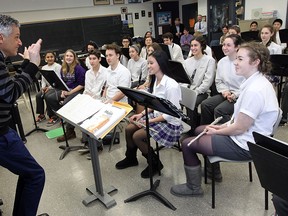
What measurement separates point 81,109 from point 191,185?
115 centimetres

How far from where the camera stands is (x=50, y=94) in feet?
13.7

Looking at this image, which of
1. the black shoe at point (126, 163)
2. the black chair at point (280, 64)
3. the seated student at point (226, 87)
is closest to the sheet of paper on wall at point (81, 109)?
the black shoe at point (126, 163)

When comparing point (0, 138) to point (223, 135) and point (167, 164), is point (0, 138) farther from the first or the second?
point (167, 164)

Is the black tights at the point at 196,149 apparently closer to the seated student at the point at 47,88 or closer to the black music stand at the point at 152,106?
the black music stand at the point at 152,106

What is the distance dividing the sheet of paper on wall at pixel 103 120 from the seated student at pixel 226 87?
1.32m

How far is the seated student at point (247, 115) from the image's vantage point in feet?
5.70

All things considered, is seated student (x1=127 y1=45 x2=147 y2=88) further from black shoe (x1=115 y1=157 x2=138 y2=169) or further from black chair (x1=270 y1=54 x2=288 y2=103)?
black chair (x1=270 y1=54 x2=288 y2=103)

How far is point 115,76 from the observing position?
3.33m

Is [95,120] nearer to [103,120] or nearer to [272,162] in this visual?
[103,120]

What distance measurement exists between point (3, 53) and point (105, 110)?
0.82 m

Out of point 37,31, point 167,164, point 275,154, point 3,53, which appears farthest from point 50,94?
point 37,31

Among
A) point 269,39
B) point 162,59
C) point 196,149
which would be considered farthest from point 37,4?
point 196,149

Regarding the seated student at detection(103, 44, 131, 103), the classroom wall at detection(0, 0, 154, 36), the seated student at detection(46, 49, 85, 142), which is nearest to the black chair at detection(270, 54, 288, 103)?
the seated student at detection(103, 44, 131, 103)

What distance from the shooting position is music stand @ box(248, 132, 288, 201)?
4.04ft
